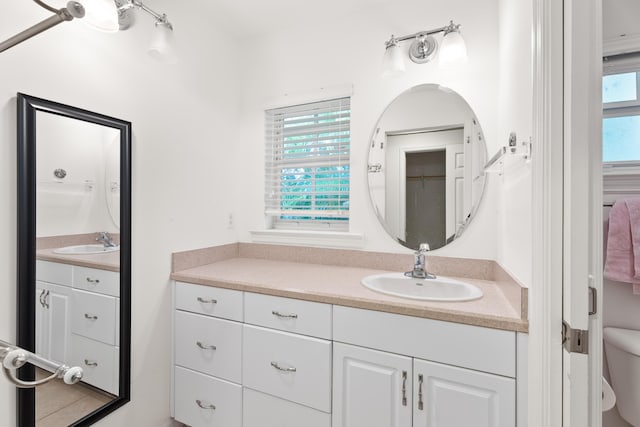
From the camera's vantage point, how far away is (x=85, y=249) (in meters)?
1.34

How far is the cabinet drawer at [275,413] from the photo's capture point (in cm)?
136

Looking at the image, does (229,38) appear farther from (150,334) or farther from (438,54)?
(150,334)

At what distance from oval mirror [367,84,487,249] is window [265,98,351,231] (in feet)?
0.77

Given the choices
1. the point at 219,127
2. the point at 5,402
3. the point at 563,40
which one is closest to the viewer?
the point at 563,40

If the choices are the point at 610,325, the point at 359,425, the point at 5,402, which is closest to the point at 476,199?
the point at 610,325

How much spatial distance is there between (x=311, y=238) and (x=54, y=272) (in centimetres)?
131

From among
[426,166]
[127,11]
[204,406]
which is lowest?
[204,406]

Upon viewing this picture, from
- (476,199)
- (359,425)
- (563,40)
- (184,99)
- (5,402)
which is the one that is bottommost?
(359,425)

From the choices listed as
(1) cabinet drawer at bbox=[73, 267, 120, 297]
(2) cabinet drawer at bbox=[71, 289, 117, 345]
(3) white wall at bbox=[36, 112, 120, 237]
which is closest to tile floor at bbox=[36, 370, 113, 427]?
(2) cabinet drawer at bbox=[71, 289, 117, 345]

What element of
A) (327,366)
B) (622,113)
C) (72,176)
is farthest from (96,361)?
(622,113)

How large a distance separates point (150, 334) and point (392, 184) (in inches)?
62.5

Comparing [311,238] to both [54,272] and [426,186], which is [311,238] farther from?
[54,272]

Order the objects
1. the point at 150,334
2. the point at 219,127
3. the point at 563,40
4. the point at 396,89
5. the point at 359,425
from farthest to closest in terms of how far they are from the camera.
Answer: the point at 219,127, the point at 396,89, the point at 150,334, the point at 359,425, the point at 563,40

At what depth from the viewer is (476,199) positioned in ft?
5.41
